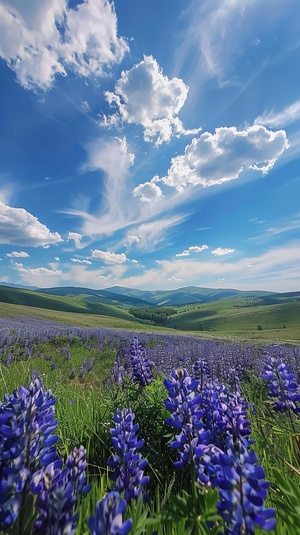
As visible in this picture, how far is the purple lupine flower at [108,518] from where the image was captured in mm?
995

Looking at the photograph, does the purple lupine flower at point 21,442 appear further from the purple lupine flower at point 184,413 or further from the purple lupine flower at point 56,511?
the purple lupine flower at point 184,413

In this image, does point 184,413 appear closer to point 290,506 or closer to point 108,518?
point 290,506

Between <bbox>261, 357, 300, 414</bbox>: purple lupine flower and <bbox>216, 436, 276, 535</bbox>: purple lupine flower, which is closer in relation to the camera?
<bbox>216, 436, 276, 535</bbox>: purple lupine flower

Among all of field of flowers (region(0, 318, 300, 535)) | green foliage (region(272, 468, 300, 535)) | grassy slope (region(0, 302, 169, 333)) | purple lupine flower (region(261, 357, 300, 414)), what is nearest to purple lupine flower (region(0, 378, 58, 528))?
field of flowers (region(0, 318, 300, 535))

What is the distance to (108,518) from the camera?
39.4 inches

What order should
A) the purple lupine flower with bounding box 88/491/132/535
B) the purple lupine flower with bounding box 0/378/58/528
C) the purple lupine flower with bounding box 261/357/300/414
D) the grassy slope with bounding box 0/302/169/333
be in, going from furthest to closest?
the grassy slope with bounding box 0/302/169/333 → the purple lupine flower with bounding box 261/357/300/414 → the purple lupine flower with bounding box 0/378/58/528 → the purple lupine flower with bounding box 88/491/132/535

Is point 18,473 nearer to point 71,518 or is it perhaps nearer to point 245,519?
point 71,518

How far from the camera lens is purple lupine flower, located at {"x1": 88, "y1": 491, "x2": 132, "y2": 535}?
39.2 inches

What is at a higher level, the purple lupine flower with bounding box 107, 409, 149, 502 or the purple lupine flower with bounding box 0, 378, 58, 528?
the purple lupine flower with bounding box 0, 378, 58, 528

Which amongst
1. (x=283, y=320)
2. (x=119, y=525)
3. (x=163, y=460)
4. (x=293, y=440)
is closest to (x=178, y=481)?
(x=163, y=460)

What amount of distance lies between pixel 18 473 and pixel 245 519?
0.99m

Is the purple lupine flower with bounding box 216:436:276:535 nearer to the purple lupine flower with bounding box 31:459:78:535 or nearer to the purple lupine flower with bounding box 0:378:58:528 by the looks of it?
the purple lupine flower with bounding box 31:459:78:535

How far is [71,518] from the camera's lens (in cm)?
116

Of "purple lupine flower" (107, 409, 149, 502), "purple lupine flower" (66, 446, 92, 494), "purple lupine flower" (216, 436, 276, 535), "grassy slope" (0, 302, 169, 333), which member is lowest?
"grassy slope" (0, 302, 169, 333)
